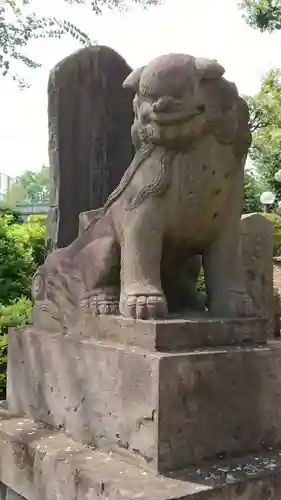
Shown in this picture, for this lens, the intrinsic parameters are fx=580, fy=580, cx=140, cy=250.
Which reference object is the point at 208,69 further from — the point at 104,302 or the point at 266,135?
the point at 266,135

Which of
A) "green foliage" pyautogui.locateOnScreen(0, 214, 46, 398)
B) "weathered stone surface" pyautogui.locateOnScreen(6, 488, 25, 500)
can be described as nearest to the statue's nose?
"weathered stone surface" pyautogui.locateOnScreen(6, 488, 25, 500)

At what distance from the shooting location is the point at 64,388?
204cm

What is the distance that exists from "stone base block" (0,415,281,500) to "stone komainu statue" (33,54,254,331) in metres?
0.45

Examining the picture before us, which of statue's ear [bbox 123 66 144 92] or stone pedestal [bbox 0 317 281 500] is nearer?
stone pedestal [bbox 0 317 281 500]

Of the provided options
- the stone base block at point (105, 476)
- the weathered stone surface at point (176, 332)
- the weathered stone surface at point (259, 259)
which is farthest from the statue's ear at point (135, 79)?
the stone base block at point (105, 476)

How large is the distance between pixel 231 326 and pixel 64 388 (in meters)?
0.64

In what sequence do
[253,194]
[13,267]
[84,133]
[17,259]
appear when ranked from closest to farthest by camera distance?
[84,133] < [13,267] < [17,259] < [253,194]

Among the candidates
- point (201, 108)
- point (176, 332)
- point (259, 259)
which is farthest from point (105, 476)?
point (201, 108)

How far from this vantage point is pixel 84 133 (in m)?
2.70

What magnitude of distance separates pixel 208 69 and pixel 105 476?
4.10 ft

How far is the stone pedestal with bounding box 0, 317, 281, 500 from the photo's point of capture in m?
1.62

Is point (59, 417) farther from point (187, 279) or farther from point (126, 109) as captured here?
point (126, 109)

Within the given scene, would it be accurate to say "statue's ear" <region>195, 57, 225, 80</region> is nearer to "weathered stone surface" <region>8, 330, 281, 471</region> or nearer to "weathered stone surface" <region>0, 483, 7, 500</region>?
"weathered stone surface" <region>8, 330, 281, 471</region>

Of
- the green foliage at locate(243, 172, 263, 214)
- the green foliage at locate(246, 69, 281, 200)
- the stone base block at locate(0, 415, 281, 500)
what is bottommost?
the stone base block at locate(0, 415, 281, 500)
